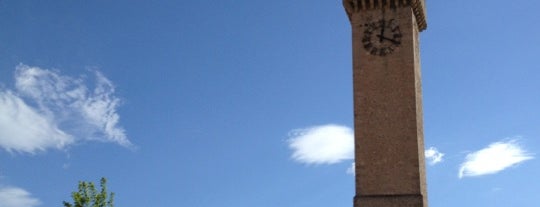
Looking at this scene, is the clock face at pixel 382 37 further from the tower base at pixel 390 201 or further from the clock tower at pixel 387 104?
the tower base at pixel 390 201

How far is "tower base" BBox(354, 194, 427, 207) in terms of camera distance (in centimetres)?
3041

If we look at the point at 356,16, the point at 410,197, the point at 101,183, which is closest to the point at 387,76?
the point at 356,16

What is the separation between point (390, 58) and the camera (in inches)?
1315

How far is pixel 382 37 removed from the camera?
111 feet

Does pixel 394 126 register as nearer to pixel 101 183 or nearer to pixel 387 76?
pixel 387 76

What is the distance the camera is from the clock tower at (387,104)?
3127 cm

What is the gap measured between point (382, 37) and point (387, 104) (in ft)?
11.6

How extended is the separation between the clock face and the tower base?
7226mm

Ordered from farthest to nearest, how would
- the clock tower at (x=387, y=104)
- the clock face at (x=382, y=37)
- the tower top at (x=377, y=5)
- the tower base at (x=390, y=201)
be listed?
the tower top at (x=377, y=5)
the clock face at (x=382, y=37)
the clock tower at (x=387, y=104)
the tower base at (x=390, y=201)

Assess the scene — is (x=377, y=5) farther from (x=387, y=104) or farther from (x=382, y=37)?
(x=387, y=104)

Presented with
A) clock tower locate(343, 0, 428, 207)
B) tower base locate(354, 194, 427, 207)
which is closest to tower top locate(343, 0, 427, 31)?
clock tower locate(343, 0, 428, 207)

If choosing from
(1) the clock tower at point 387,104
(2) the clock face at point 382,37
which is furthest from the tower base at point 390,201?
(2) the clock face at point 382,37

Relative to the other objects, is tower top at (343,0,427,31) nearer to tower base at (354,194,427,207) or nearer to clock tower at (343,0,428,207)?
clock tower at (343,0,428,207)

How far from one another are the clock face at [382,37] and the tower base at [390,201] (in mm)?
7226
